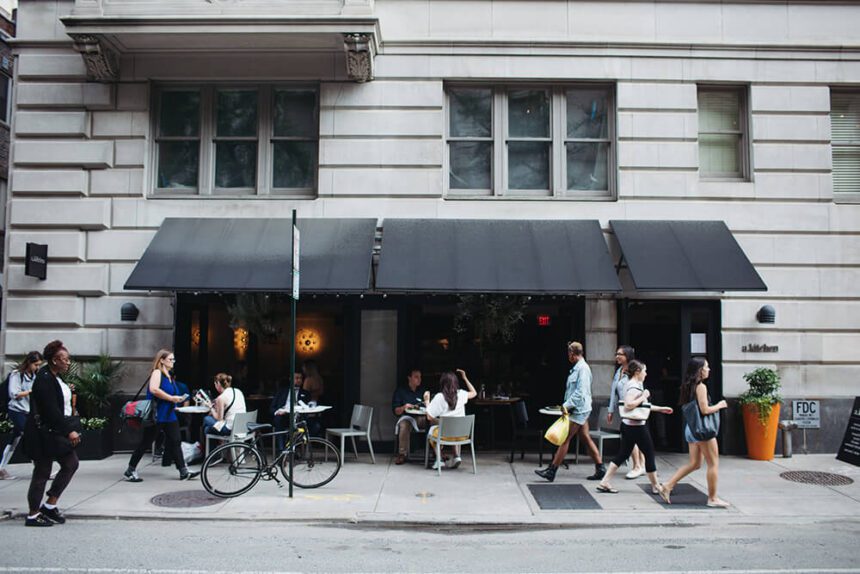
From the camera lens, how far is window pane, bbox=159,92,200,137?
1377 centimetres

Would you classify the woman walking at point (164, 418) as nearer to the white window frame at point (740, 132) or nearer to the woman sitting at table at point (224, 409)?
the woman sitting at table at point (224, 409)

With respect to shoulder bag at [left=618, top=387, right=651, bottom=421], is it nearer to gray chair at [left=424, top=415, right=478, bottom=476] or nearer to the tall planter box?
gray chair at [left=424, top=415, right=478, bottom=476]

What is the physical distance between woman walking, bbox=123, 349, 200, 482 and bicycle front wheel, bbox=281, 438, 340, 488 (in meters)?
1.61

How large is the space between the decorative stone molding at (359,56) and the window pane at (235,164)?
2.30 metres

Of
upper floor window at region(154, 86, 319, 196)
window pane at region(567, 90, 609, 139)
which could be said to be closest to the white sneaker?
window pane at region(567, 90, 609, 139)

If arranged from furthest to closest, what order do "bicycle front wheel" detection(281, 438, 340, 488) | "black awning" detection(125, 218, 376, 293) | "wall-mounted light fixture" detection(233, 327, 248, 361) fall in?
"wall-mounted light fixture" detection(233, 327, 248, 361), "black awning" detection(125, 218, 376, 293), "bicycle front wheel" detection(281, 438, 340, 488)

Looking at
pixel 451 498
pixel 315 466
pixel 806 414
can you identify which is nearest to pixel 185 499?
pixel 315 466

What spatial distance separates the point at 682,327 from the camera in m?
13.0

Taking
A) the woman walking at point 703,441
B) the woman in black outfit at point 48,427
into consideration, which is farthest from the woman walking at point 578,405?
the woman in black outfit at point 48,427

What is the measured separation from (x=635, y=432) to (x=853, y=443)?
3.72m

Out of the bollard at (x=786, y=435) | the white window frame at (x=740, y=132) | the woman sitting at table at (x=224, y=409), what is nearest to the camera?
the woman sitting at table at (x=224, y=409)

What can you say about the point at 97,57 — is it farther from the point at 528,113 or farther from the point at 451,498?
the point at 451,498

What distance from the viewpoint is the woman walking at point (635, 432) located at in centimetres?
991

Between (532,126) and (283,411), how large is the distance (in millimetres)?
6743
